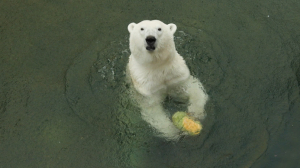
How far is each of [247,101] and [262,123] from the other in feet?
1.06

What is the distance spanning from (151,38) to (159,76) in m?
0.60

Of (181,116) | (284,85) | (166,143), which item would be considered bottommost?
(166,143)

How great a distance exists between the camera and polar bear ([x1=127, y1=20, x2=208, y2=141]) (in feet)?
11.1

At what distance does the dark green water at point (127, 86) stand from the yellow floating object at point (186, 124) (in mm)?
117

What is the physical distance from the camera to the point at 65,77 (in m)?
4.70

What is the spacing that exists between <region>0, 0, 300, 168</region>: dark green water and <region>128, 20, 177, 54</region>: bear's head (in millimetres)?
986

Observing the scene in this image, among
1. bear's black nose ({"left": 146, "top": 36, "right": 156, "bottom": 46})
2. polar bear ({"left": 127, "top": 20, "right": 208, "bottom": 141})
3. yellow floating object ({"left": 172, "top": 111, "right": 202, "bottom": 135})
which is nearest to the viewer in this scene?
bear's black nose ({"left": 146, "top": 36, "right": 156, "bottom": 46})

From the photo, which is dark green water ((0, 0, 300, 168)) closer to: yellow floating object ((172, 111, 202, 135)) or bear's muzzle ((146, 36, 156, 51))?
yellow floating object ((172, 111, 202, 135))

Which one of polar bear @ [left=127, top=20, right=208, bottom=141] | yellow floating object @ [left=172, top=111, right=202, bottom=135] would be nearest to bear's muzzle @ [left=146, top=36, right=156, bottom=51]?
polar bear @ [left=127, top=20, right=208, bottom=141]

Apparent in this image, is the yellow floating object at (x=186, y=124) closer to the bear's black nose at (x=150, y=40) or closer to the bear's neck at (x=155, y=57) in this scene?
the bear's neck at (x=155, y=57)

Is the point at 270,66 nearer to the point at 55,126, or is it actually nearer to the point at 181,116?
the point at 181,116

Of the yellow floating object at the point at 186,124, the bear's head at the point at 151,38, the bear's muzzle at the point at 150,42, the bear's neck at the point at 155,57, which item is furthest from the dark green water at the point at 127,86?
the bear's muzzle at the point at 150,42

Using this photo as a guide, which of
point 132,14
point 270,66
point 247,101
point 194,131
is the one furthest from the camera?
point 132,14

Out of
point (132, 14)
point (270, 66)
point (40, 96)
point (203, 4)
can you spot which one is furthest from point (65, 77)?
point (270, 66)
